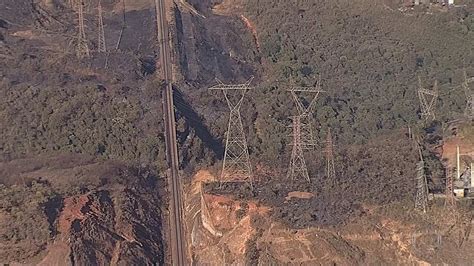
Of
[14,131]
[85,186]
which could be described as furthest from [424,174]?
[14,131]

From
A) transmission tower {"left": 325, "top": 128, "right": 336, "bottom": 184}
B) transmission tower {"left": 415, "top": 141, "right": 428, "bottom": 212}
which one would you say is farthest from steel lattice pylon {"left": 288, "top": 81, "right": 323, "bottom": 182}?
transmission tower {"left": 415, "top": 141, "right": 428, "bottom": 212}

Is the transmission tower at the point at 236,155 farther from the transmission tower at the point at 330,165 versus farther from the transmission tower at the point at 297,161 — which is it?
the transmission tower at the point at 330,165

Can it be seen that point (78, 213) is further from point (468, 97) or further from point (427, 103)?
point (468, 97)

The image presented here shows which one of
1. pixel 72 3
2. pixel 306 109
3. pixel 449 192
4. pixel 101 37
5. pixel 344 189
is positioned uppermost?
pixel 72 3

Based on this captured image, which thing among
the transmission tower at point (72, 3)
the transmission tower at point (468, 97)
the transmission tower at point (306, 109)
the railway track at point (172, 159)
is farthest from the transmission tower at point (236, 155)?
the transmission tower at point (72, 3)

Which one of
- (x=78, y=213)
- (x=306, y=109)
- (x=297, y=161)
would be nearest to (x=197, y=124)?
(x=306, y=109)

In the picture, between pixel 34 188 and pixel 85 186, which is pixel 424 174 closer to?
pixel 85 186

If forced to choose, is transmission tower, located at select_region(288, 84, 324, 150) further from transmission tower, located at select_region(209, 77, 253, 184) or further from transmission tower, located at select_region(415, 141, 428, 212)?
transmission tower, located at select_region(415, 141, 428, 212)
